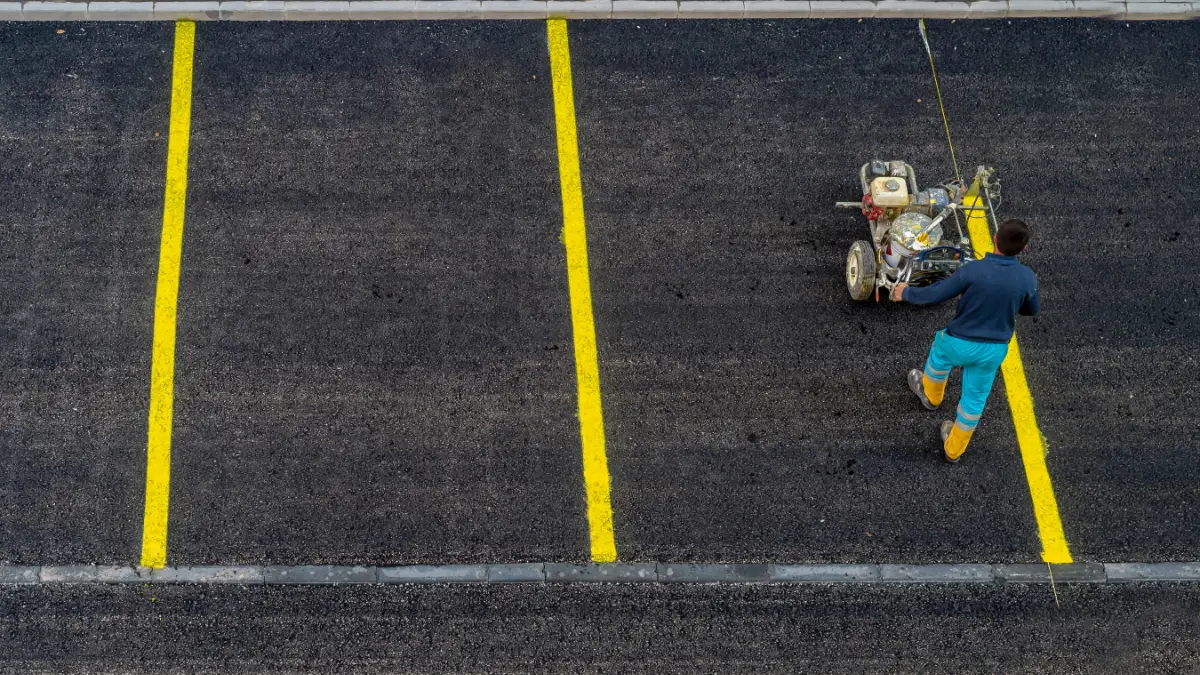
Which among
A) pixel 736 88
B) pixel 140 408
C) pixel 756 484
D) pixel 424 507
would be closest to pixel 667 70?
pixel 736 88

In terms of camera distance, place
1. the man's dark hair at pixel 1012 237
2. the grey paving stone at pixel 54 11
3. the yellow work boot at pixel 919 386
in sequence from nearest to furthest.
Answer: the man's dark hair at pixel 1012 237 → the yellow work boot at pixel 919 386 → the grey paving stone at pixel 54 11

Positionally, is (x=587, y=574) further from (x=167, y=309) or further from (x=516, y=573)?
(x=167, y=309)

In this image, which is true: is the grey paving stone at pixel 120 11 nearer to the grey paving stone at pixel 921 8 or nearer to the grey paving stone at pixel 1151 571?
the grey paving stone at pixel 921 8

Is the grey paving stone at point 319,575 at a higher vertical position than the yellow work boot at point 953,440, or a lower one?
lower

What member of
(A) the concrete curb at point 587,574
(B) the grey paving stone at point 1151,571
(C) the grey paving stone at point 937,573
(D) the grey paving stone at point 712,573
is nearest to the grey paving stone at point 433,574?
(A) the concrete curb at point 587,574

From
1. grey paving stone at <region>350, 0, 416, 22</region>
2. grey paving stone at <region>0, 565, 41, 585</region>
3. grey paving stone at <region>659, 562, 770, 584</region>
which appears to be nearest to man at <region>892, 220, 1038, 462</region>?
grey paving stone at <region>659, 562, 770, 584</region>

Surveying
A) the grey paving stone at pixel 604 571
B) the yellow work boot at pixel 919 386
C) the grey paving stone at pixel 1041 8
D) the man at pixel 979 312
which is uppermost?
the grey paving stone at pixel 1041 8

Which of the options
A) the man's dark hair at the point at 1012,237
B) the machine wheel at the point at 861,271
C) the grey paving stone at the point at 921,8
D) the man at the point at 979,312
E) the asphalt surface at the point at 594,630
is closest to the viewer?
the man's dark hair at the point at 1012,237
